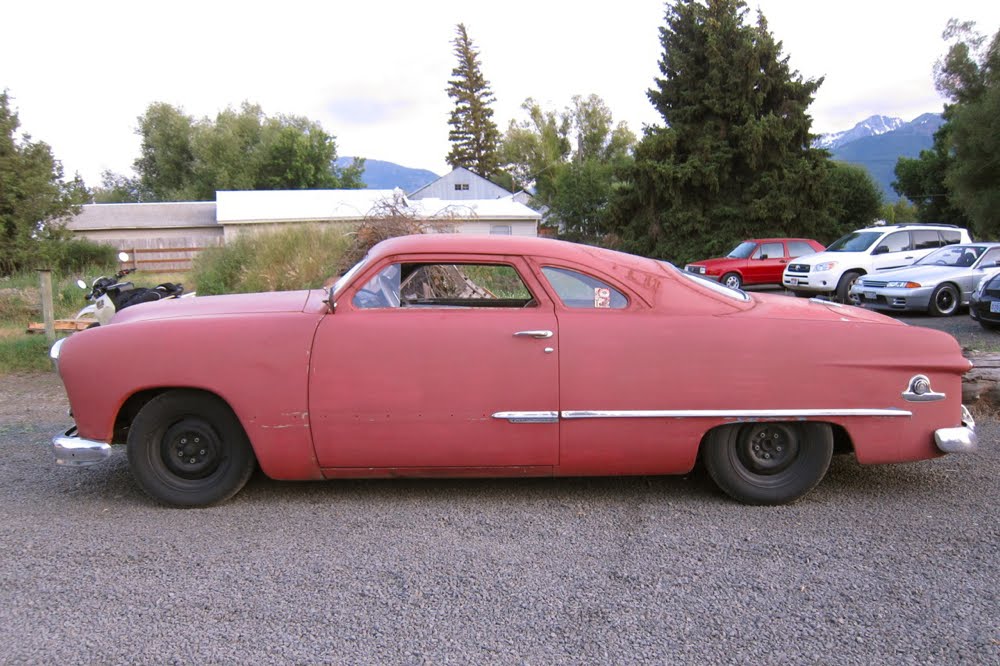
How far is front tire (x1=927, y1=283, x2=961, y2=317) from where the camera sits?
39.1 feet

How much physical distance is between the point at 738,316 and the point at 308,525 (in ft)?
8.65

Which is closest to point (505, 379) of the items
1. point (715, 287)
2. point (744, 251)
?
point (715, 287)

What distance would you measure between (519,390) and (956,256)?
40.4ft

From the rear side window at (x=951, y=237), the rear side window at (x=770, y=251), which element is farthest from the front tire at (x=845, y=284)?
the rear side window at (x=770, y=251)

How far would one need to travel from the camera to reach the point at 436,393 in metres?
3.88

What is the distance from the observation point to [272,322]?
4.01 meters

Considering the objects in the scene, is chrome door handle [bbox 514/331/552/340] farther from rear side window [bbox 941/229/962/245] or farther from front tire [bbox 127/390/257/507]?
rear side window [bbox 941/229/962/245]

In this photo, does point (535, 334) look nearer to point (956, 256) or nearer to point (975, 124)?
point (956, 256)

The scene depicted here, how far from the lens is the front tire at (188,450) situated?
4004 millimetres

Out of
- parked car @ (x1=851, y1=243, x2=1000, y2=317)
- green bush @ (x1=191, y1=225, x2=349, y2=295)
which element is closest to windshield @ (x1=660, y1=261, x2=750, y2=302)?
green bush @ (x1=191, y1=225, x2=349, y2=295)

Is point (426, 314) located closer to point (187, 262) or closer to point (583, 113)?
point (187, 262)

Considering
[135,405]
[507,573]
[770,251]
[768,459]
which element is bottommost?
[507,573]

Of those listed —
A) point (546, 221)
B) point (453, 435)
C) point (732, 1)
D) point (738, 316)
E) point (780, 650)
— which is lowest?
point (780, 650)

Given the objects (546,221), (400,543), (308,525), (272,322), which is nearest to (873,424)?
(400,543)
